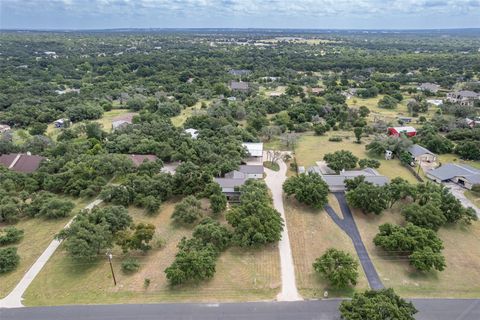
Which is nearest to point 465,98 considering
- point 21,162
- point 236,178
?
point 236,178

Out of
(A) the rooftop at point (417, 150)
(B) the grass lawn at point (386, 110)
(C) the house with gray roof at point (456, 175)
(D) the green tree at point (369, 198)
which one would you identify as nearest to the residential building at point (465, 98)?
(B) the grass lawn at point (386, 110)

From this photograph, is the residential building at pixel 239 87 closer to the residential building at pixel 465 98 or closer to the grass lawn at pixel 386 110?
the grass lawn at pixel 386 110

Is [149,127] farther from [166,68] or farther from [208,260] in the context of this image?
[166,68]

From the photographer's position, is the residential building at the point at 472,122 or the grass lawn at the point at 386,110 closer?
the residential building at the point at 472,122

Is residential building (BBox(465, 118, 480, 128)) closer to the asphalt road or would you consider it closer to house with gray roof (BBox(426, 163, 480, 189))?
house with gray roof (BBox(426, 163, 480, 189))

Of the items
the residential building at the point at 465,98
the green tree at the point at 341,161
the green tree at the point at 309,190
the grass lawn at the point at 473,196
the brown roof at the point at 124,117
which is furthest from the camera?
the residential building at the point at 465,98

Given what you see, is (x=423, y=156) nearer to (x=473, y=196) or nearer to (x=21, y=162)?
(x=473, y=196)

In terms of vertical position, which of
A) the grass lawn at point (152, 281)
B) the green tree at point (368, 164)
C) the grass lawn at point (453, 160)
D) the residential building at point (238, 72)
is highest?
the residential building at point (238, 72)

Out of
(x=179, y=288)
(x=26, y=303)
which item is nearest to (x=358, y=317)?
(x=179, y=288)
